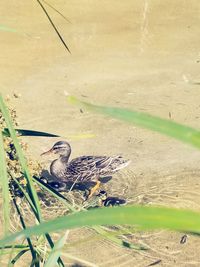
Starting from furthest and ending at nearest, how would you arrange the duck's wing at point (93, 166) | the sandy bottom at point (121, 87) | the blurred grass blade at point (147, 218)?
the duck's wing at point (93, 166), the sandy bottom at point (121, 87), the blurred grass blade at point (147, 218)

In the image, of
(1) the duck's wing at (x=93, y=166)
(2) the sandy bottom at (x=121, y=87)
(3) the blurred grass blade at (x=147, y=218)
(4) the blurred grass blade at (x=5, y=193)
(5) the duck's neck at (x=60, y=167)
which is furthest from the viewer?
(5) the duck's neck at (x=60, y=167)

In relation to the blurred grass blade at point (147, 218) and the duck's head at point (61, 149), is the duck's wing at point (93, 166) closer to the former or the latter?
the duck's head at point (61, 149)

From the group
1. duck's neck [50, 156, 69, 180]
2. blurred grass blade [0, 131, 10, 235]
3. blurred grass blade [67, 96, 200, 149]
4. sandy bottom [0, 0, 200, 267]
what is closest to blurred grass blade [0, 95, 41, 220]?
blurred grass blade [0, 131, 10, 235]

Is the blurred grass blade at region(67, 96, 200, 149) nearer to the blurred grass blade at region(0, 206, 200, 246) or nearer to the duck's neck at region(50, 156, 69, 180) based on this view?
the blurred grass blade at region(0, 206, 200, 246)

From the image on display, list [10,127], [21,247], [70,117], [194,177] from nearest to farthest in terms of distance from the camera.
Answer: [10,127] < [21,247] < [194,177] < [70,117]

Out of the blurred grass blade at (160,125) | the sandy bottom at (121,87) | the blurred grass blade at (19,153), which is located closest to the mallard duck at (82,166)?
the sandy bottom at (121,87)

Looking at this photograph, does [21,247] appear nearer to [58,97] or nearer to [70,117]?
[70,117]

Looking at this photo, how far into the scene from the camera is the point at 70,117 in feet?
21.1

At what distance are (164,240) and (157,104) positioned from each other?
7.33ft

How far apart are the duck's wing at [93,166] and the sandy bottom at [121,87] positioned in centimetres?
19

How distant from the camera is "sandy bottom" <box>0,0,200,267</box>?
478 cm

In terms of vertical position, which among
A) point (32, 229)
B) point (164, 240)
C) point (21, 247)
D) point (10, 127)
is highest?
point (32, 229)

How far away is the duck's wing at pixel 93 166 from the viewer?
17.1 feet

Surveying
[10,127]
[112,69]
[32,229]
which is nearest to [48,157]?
[112,69]
